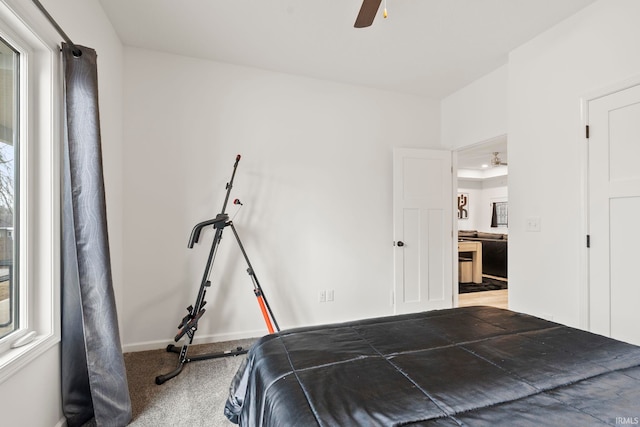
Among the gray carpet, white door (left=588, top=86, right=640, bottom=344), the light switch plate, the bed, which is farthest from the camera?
the light switch plate

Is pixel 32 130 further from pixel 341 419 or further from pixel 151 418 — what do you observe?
pixel 341 419

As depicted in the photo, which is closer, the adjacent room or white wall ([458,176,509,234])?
the adjacent room

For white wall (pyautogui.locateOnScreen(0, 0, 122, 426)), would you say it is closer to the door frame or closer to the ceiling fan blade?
the ceiling fan blade

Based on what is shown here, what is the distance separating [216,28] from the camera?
237 cm

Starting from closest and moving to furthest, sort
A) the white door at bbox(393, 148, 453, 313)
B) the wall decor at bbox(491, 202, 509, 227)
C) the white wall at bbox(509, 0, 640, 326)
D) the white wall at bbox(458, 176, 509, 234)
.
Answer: the white wall at bbox(509, 0, 640, 326), the white door at bbox(393, 148, 453, 313), the wall decor at bbox(491, 202, 509, 227), the white wall at bbox(458, 176, 509, 234)

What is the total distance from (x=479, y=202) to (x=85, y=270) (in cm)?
902

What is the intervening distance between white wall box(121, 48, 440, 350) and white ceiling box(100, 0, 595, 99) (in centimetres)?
26

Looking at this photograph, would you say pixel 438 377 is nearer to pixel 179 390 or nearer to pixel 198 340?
pixel 179 390

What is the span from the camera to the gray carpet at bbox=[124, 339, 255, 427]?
5.73 feet

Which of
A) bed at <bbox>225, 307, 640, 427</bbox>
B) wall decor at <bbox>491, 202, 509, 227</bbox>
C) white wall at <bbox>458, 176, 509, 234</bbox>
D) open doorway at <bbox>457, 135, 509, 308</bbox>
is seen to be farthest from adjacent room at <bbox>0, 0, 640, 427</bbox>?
white wall at <bbox>458, 176, 509, 234</bbox>

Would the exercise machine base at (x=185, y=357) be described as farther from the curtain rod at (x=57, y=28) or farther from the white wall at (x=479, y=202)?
the white wall at (x=479, y=202)

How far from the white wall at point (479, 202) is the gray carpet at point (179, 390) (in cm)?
765

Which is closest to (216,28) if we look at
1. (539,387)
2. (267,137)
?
(267,137)

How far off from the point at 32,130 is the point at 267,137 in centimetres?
181
